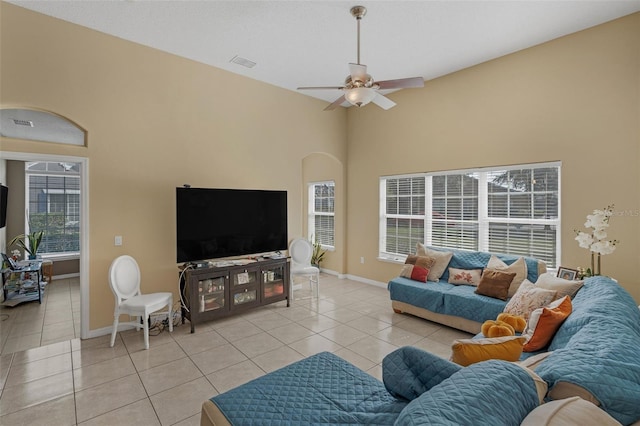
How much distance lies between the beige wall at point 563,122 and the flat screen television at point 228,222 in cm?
248

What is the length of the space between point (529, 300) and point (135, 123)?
478 centimetres

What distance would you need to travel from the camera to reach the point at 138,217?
12.6ft

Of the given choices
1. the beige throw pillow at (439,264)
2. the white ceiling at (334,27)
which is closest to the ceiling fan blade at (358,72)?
the white ceiling at (334,27)

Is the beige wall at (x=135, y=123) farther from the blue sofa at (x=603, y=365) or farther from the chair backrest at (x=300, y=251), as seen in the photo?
the blue sofa at (x=603, y=365)

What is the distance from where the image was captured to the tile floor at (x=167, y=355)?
7.73 feet

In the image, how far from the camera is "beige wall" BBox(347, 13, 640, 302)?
3.26 meters

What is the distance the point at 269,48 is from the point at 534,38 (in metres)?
3.25

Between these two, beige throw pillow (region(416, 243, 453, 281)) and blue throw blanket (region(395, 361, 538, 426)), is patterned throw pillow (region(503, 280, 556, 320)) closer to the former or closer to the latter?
beige throw pillow (region(416, 243, 453, 281))

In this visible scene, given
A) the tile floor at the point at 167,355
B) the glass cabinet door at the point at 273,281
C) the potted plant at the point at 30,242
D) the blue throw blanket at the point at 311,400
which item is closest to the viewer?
the blue throw blanket at the point at 311,400

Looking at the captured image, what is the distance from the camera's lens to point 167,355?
10.4 feet

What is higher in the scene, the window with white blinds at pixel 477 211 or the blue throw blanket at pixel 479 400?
the window with white blinds at pixel 477 211

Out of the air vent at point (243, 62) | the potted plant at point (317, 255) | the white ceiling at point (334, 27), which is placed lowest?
the potted plant at point (317, 255)

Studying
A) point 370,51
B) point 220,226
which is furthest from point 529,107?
point 220,226

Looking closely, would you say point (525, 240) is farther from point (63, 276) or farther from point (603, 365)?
point (63, 276)
